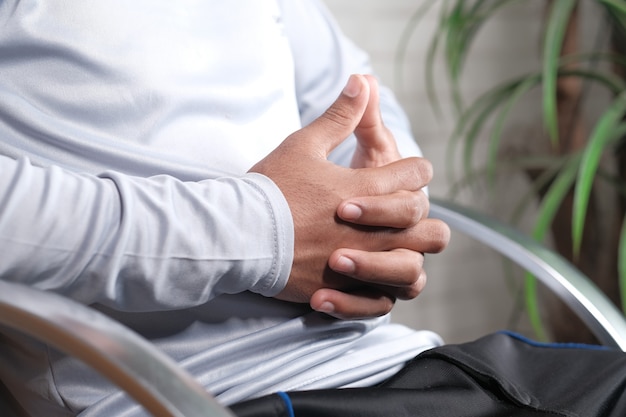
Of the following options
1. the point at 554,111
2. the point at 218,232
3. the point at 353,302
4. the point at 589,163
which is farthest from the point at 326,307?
the point at 554,111

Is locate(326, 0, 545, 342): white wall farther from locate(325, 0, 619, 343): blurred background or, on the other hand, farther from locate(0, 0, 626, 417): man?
locate(0, 0, 626, 417): man

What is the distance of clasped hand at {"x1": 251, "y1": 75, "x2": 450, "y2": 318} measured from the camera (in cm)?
75

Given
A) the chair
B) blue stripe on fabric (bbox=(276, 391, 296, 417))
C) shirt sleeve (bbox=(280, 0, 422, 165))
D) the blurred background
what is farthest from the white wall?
the chair

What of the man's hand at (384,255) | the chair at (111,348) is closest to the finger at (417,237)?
the man's hand at (384,255)

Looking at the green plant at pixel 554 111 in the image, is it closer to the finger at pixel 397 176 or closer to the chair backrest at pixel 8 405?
the finger at pixel 397 176

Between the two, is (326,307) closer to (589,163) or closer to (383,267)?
(383,267)

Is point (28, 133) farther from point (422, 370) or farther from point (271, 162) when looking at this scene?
point (422, 370)

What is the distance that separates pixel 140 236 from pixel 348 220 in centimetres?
19

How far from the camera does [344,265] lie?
0.75m

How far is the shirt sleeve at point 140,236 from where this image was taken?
628 millimetres

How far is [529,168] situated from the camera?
1804 millimetres

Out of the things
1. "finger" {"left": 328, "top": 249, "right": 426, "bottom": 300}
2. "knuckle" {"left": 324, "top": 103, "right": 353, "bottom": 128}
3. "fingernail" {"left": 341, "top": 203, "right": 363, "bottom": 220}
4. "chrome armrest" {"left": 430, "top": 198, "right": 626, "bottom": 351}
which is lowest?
"chrome armrest" {"left": 430, "top": 198, "right": 626, "bottom": 351}

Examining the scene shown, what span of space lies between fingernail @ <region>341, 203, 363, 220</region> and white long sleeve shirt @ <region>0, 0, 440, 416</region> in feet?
0.18

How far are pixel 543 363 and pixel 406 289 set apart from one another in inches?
6.6
